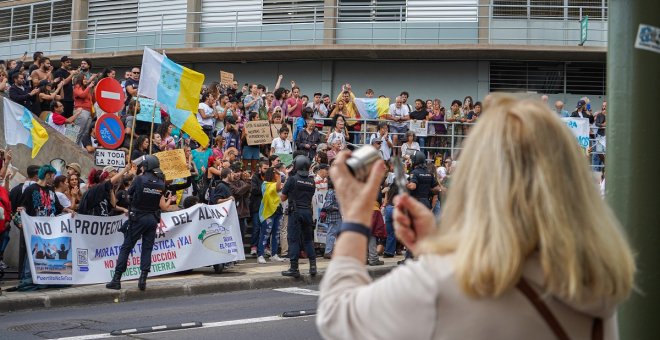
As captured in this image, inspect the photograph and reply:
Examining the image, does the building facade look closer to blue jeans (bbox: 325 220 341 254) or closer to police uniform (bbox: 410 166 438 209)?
blue jeans (bbox: 325 220 341 254)

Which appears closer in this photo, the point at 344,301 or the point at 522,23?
the point at 344,301

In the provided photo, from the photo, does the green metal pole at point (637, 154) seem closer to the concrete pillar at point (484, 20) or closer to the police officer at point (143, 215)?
the police officer at point (143, 215)

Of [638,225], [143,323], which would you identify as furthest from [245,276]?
[638,225]

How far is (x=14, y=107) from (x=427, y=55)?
16.7m

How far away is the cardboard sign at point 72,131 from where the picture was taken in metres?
19.5

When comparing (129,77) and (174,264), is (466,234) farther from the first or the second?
(129,77)

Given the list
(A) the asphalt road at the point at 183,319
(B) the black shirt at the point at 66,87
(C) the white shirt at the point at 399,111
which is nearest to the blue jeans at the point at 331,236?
(A) the asphalt road at the point at 183,319

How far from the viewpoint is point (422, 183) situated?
54.6 feet

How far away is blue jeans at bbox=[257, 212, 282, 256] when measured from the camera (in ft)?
56.7

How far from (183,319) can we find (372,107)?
14.2 meters

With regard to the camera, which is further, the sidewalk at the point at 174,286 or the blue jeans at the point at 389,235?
the blue jeans at the point at 389,235

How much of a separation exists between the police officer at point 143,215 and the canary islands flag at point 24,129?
430 cm

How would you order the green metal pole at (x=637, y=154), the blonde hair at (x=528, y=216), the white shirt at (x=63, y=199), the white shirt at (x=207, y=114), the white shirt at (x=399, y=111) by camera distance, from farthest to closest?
the white shirt at (x=399, y=111) < the white shirt at (x=207, y=114) < the white shirt at (x=63, y=199) < the green metal pole at (x=637, y=154) < the blonde hair at (x=528, y=216)

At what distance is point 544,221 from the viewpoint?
2164mm
